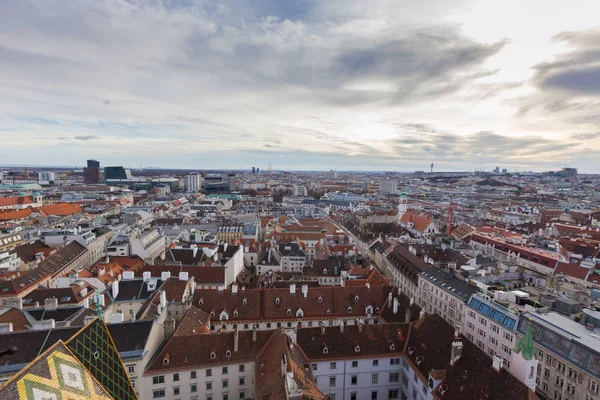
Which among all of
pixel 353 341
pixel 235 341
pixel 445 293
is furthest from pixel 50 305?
pixel 445 293

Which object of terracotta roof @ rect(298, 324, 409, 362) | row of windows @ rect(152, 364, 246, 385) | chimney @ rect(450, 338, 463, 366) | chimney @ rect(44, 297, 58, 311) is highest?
chimney @ rect(450, 338, 463, 366)

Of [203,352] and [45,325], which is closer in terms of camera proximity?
[203,352]

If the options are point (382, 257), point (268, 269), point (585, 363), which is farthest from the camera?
point (382, 257)

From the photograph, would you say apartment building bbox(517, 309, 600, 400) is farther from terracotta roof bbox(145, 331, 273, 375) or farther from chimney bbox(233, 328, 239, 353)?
chimney bbox(233, 328, 239, 353)

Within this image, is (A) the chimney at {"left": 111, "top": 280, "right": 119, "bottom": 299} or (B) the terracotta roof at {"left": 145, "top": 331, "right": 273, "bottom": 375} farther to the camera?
(A) the chimney at {"left": 111, "top": 280, "right": 119, "bottom": 299}

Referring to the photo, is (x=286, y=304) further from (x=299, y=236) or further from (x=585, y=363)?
(x=299, y=236)

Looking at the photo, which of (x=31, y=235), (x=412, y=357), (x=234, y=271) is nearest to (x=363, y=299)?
(x=412, y=357)

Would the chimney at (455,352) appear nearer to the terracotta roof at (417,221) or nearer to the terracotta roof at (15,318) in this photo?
the terracotta roof at (15,318)

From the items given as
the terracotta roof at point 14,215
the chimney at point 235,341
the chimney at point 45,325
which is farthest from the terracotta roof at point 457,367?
the terracotta roof at point 14,215

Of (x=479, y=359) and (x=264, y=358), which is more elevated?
(x=479, y=359)

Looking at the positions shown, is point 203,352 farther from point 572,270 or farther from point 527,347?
point 572,270

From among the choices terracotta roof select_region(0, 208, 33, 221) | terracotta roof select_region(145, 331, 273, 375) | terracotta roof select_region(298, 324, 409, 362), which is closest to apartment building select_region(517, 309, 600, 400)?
terracotta roof select_region(298, 324, 409, 362)
